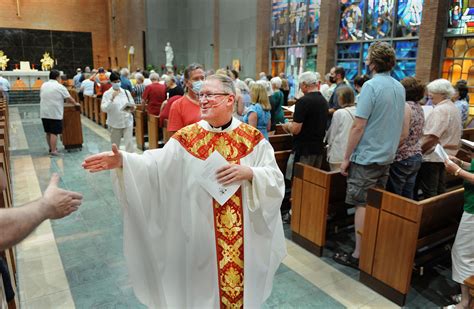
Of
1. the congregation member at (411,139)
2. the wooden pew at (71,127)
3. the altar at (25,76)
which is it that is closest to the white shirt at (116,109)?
the wooden pew at (71,127)

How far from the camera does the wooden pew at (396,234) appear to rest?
303 cm

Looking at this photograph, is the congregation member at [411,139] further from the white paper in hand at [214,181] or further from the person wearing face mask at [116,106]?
the person wearing face mask at [116,106]

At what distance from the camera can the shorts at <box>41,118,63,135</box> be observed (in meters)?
7.64

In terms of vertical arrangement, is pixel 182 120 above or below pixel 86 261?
above

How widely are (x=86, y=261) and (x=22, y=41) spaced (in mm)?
22436

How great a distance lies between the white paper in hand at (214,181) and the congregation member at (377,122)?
1.63 meters

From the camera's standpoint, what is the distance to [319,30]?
14.1 m

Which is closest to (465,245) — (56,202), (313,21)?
(56,202)

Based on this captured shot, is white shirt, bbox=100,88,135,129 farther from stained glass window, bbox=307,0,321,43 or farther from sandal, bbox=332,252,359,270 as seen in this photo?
stained glass window, bbox=307,0,321,43

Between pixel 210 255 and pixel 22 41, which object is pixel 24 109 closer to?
pixel 22 41

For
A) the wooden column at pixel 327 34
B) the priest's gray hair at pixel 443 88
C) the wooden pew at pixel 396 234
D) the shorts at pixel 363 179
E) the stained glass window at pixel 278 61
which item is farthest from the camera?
the stained glass window at pixel 278 61

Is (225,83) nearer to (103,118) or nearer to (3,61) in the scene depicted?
(103,118)

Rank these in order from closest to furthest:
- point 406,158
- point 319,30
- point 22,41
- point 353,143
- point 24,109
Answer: point 353,143, point 406,158, point 319,30, point 24,109, point 22,41

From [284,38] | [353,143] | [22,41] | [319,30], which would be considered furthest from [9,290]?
[22,41]
